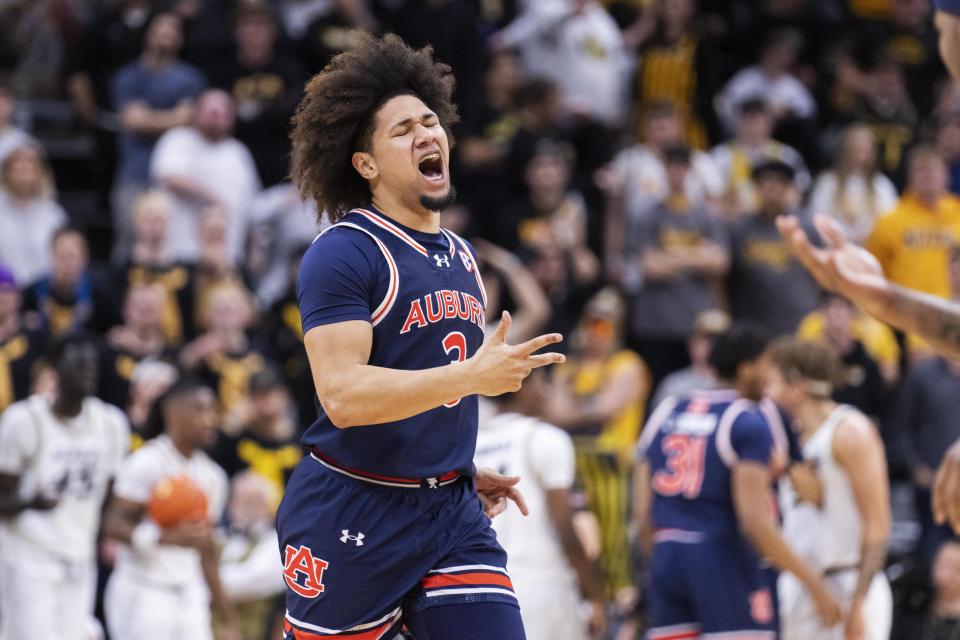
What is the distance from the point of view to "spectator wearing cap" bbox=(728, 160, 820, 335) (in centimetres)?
1320

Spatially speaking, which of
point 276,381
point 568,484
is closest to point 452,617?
point 568,484

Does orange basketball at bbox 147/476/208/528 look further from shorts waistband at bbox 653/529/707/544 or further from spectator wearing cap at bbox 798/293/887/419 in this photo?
spectator wearing cap at bbox 798/293/887/419

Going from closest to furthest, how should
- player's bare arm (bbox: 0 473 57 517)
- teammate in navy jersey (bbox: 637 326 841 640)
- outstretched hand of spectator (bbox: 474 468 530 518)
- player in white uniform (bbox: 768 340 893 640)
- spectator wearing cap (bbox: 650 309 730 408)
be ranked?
outstretched hand of spectator (bbox: 474 468 530 518)
teammate in navy jersey (bbox: 637 326 841 640)
player in white uniform (bbox: 768 340 893 640)
player's bare arm (bbox: 0 473 57 517)
spectator wearing cap (bbox: 650 309 730 408)

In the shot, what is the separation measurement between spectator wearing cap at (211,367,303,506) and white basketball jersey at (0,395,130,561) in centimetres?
96

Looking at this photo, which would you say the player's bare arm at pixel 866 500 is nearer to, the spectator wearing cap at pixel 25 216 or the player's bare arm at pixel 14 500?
the player's bare arm at pixel 14 500

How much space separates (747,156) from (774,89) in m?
1.69

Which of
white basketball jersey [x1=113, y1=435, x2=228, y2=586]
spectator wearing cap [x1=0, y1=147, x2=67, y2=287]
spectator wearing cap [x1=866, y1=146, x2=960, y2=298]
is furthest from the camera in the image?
spectator wearing cap [x1=866, y1=146, x2=960, y2=298]

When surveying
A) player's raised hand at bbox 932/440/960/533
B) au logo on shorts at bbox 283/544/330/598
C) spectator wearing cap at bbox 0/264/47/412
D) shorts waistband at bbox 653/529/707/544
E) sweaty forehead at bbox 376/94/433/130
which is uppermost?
sweaty forehead at bbox 376/94/433/130

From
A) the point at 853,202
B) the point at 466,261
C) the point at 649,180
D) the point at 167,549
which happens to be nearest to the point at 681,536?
the point at 167,549

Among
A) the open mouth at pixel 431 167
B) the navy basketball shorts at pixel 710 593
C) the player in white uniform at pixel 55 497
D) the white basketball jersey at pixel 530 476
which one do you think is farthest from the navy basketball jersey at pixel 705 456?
the player in white uniform at pixel 55 497

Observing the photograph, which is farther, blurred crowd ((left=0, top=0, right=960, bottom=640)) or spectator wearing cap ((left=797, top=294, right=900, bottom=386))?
spectator wearing cap ((left=797, top=294, right=900, bottom=386))

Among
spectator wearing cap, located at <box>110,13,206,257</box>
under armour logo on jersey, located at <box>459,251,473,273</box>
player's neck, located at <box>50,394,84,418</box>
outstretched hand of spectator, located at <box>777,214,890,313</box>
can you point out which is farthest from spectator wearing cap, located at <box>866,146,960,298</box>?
outstretched hand of spectator, located at <box>777,214,890,313</box>

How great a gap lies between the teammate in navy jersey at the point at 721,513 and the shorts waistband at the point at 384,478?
3246 millimetres

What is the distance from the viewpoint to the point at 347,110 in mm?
5137
